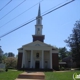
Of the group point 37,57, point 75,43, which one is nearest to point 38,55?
point 37,57

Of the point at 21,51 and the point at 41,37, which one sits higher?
the point at 41,37

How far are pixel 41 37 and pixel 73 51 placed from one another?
1171cm

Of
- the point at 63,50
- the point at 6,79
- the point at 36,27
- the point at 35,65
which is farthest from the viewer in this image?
the point at 63,50

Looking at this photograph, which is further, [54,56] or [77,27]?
[77,27]

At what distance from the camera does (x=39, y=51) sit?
38.4m

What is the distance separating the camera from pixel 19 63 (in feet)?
126

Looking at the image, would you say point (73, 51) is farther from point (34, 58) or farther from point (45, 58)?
point (34, 58)

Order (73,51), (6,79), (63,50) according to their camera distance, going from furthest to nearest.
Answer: (63,50) < (73,51) < (6,79)

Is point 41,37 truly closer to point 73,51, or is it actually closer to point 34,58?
point 34,58

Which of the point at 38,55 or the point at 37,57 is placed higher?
the point at 38,55

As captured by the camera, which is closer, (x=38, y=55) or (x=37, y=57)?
(x=37, y=57)

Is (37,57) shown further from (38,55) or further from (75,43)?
(75,43)

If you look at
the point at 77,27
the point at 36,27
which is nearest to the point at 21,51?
the point at 36,27

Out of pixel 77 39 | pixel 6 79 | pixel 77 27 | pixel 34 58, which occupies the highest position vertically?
pixel 77 27
